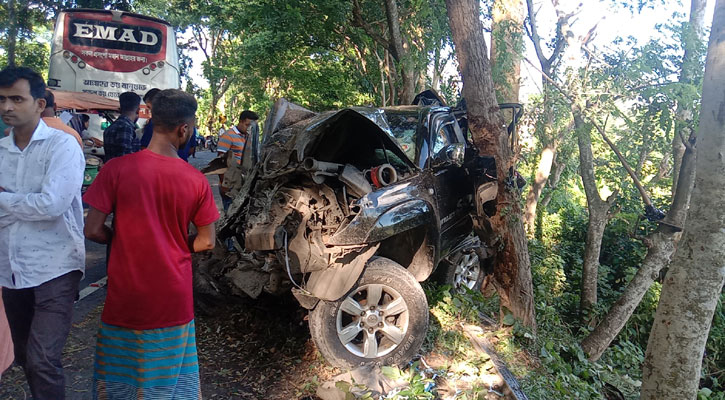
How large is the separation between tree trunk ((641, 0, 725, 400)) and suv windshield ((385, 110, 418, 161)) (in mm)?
2340

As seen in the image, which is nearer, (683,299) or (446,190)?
(683,299)

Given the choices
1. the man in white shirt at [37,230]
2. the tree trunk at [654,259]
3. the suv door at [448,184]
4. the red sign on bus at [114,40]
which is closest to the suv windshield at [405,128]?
the suv door at [448,184]

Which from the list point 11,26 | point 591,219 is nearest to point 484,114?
point 591,219

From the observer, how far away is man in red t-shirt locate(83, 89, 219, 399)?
215 centimetres

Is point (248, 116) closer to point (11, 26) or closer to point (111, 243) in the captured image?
point (111, 243)

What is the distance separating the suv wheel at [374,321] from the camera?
3.79 m

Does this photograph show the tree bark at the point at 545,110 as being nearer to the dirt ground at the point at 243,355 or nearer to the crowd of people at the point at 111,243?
the dirt ground at the point at 243,355

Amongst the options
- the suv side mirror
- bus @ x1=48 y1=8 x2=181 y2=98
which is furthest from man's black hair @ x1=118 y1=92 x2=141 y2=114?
bus @ x1=48 y1=8 x2=181 y2=98

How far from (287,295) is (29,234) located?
2533mm

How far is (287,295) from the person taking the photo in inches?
186

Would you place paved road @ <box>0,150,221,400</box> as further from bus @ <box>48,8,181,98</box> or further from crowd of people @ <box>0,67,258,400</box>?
bus @ <box>48,8,181,98</box>

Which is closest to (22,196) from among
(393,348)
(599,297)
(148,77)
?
(393,348)

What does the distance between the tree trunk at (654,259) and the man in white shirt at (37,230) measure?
7100mm

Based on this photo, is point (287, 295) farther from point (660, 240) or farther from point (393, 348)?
point (660, 240)
